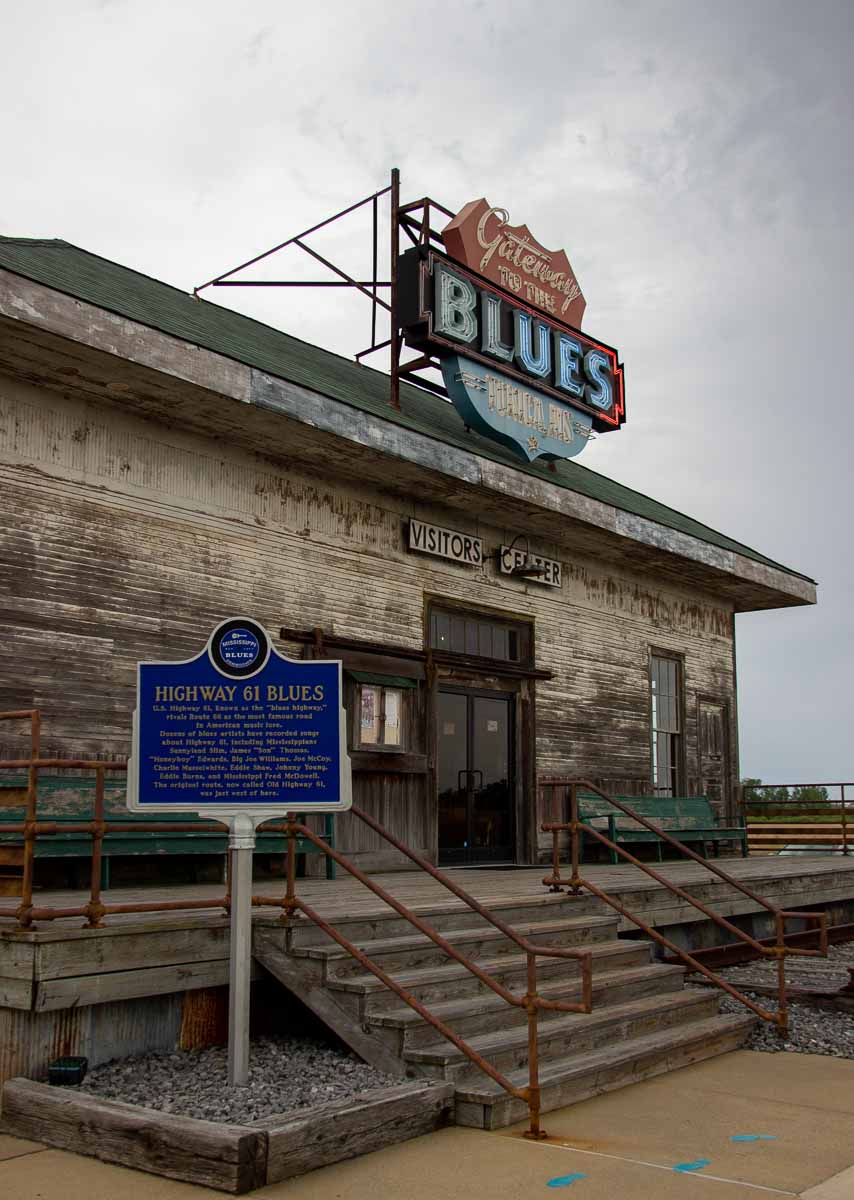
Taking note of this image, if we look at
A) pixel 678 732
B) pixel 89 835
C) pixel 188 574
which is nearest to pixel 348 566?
pixel 188 574

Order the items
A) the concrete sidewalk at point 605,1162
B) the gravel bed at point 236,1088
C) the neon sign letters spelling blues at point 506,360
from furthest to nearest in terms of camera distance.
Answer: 1. the neon sign letters spelling blues at point 506,360
2. the gravel bed at point 236,1088
3. the concrete sidewalk at point 605,1162

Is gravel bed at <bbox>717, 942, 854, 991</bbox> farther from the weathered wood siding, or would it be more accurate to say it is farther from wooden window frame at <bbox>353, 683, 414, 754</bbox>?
wooden window frame at <bbox>353, 683, 414, 754</bbox>

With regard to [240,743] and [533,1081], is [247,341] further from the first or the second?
[533,1081]

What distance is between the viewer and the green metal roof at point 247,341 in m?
10.9

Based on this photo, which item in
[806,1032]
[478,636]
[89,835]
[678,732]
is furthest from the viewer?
[678,732]

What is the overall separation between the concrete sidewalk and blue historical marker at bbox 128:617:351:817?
1742 millimetres

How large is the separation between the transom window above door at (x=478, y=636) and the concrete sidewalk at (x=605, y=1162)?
747 cm

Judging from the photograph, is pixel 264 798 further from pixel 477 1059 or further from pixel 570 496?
pixel 570 496

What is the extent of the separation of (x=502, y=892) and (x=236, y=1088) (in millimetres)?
4060

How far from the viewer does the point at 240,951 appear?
20.7 feet

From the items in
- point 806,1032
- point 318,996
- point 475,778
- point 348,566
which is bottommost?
point 806,1032

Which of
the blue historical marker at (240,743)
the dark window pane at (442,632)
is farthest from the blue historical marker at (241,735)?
the dark window pane at (442,632)

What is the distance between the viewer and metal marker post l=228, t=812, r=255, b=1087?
617 cm

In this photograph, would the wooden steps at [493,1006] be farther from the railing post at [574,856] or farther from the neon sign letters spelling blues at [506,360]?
the neon sign letters spelling blues at [506,360]
